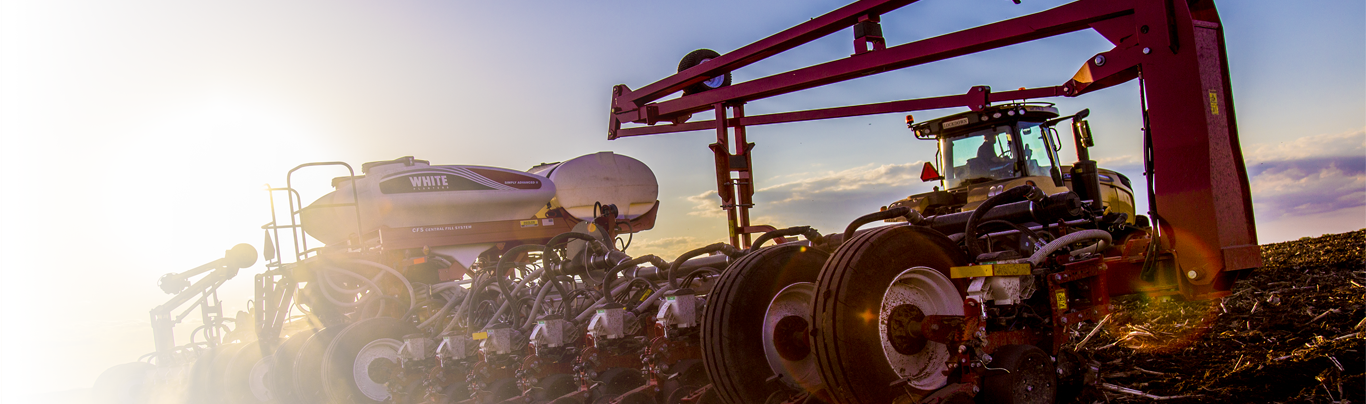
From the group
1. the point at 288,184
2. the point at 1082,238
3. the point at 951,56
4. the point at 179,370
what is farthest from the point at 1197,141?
the point at 179,370

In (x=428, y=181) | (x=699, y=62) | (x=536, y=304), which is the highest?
(x=699, y=62)

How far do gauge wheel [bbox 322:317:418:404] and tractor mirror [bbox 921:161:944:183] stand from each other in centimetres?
592

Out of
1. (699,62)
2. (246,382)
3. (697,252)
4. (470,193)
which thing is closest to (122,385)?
(246,382)

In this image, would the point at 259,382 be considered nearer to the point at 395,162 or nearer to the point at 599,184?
the point at 395,162

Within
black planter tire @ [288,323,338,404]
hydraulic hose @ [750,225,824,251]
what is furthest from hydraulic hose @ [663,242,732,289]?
black planter tire @ [288,323,338,404]

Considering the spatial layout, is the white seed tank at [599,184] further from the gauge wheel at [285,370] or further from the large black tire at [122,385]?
the large black tire at [122,385]

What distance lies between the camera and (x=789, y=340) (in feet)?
14.6

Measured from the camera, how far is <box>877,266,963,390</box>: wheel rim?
376cm

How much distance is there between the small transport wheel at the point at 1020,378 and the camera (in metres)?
3.63

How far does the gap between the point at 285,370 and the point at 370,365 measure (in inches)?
54.3

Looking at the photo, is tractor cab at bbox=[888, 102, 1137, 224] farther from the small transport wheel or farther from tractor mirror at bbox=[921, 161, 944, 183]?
the small transport wheel

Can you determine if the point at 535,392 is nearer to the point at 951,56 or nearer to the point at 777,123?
the point at 951,56

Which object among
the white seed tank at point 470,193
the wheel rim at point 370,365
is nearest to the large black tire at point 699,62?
the white seed tank at point 470,193

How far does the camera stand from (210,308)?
10703 mm
